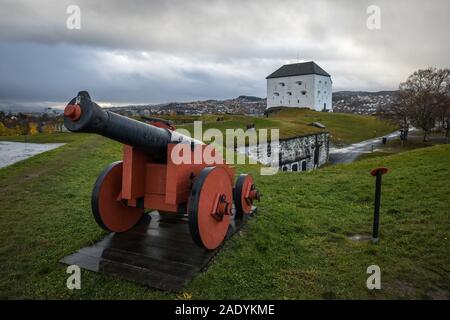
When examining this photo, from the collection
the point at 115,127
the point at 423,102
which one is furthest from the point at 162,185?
the point at 423,102

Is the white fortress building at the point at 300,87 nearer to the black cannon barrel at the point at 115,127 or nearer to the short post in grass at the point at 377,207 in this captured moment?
the short post in grass at the point at 377,207

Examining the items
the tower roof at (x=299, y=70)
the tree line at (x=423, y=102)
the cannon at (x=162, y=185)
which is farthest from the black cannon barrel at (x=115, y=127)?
the tower roof at (x=299, y=70)

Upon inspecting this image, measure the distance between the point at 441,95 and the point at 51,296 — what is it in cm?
3848

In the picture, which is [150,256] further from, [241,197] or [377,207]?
[377,207]

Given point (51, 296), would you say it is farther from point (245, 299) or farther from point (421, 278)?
point (421, 278)

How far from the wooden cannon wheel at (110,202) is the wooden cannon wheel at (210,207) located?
46.7 inches

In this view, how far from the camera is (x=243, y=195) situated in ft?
16.1

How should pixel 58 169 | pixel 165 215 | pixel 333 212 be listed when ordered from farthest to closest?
pixel 58 169
pixel 333 212
pixel 165 215

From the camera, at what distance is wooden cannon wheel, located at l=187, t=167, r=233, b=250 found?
11.1ft

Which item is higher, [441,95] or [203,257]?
[441,95]

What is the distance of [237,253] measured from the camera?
3963 millimetres

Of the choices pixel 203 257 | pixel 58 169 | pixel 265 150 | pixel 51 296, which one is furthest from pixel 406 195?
pixel 265 150

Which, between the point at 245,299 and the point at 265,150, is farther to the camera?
the point at 265,150
